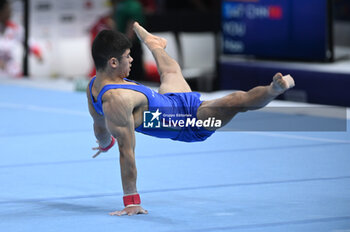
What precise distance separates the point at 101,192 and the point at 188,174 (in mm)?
720

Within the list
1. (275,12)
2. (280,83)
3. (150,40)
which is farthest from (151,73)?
(280,83)

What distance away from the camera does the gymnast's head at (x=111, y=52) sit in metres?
4.04

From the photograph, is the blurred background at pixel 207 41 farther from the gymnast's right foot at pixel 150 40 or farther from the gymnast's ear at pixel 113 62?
the gymnast's ear at pixel 113 62

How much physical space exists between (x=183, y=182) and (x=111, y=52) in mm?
1252

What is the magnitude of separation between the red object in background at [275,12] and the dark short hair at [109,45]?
4.86m

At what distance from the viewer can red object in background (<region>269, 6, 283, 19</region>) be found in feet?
28.4

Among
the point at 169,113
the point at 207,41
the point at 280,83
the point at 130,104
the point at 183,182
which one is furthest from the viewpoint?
the point at 207,41

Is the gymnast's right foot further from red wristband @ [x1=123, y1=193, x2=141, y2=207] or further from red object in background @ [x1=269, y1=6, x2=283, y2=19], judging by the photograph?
red object in background @ [x1=269, y1=6, x2=283, y2=19]

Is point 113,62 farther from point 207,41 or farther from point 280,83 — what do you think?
point 207,41

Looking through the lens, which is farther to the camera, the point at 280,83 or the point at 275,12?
the point at 275,12

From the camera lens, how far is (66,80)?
10.3 metres

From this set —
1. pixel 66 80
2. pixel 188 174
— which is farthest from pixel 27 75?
pixel 188 174

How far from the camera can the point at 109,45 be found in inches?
159

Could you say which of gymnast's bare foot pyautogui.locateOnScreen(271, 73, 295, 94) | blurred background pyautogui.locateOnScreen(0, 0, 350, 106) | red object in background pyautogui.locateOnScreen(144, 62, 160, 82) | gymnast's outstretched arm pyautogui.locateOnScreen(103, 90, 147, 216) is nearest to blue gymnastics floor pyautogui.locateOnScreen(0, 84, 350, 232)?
gymnast's outstretched arm pyautogui.locateOnScreen(103, 90, 147, 216)
